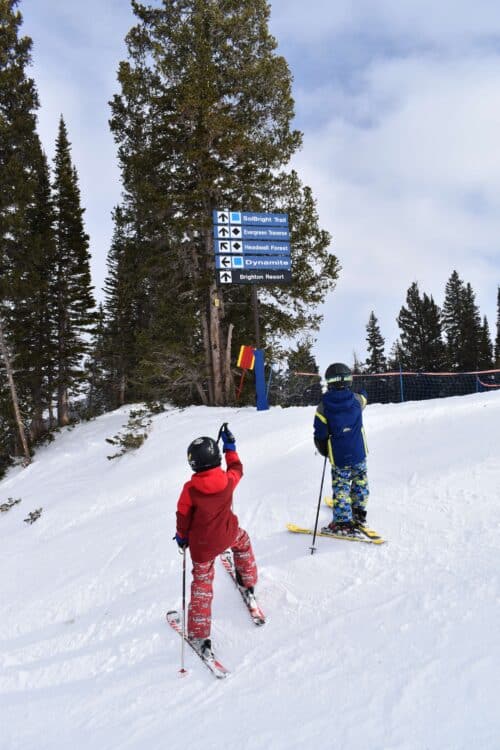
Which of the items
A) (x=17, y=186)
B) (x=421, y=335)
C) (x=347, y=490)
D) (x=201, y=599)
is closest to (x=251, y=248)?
(x=347, y=490)

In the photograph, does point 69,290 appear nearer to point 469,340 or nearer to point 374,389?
point 374,389

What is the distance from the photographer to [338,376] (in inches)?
203

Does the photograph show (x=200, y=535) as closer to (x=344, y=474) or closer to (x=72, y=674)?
(x=72, y=674)

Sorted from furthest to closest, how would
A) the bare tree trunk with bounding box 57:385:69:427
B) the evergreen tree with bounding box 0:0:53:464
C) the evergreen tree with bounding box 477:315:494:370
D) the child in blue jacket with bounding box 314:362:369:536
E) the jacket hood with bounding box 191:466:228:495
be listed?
the evergreen tree with bounding box 477:315:494:370 < the bare tree trunk with bounding box 57:385:69:427 < the evergreen tree with bounding box 0:0:53:464 < the child in blue jacket with bounding box 314:362:369:536 < the jacket hood with bounding box 191:466:228:495

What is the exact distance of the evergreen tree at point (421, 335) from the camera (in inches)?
1852

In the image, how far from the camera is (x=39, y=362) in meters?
24.1

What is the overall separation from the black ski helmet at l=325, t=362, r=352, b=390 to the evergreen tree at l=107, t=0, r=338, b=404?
10.5 meters

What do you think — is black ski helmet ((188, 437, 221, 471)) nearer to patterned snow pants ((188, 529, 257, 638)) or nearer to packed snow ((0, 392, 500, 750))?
patterned snow pants ((188, 529, 257, 638))

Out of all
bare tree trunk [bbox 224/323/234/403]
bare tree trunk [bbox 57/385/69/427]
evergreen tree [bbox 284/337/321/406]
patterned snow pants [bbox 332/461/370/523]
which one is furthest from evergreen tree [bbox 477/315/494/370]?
patterned snow pants [bbox 332/461/370/523]

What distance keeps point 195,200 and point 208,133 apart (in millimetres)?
2277

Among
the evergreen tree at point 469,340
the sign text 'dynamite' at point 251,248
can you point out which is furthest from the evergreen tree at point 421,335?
the sign text 'dynamite' at point 251,248

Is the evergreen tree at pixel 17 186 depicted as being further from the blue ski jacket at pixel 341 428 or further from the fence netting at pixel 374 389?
the blue ski jacket at pixel 341 428

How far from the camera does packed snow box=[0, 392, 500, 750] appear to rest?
2576mm

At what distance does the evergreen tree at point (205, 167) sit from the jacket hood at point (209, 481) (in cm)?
1191
